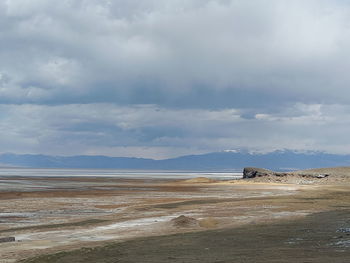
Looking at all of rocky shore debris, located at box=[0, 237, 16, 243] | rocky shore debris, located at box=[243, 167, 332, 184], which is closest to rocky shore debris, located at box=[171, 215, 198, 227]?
rocky shore debris, located at box=[0, 237, 16, 243]

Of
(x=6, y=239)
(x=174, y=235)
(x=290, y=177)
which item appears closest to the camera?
(x=6, y=239)

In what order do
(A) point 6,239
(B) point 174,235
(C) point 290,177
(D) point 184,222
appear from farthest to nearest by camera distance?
(C) point 290,177, (D) point 184,222, (B) point 174,235, (A) point 6,239

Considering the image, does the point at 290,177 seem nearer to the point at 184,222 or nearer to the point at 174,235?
the point at 184,222

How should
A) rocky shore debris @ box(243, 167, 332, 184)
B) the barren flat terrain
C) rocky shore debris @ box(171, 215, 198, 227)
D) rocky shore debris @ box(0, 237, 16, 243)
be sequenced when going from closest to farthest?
the barren flat terrain → rocky shore debris @ box(0, 237, 16, 243) → rocky shore debris @ box(171, 215, 198, 227) → rocky shore debris @ box(243, 167, 332, 184)

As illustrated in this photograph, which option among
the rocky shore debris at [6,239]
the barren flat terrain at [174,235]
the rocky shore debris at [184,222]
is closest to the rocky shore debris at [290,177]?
the barren flat terrain at [174,235]

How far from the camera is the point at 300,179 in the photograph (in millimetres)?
105750

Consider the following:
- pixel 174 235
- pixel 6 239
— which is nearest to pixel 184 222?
pixel 174 235

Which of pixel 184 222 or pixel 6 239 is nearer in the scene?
pixel 6 239

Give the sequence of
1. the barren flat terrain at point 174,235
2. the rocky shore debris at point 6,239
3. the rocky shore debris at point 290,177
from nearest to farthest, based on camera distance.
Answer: the barren flat terrain at point 174,235 → the rocky shore debris at point 6,239 → the rocky shore debris at point 290,177

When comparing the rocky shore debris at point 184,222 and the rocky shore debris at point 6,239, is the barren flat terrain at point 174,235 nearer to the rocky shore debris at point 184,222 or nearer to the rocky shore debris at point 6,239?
the rocky shore debris at point 184,222

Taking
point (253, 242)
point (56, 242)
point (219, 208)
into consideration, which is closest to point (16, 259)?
point (56, 242)

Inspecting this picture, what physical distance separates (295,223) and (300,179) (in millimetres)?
79815

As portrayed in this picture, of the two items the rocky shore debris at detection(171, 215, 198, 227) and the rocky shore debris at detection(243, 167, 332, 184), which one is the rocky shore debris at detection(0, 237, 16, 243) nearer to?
the rocky shore debris at detection(171, 215, 198, 227)

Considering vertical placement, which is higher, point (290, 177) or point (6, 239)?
point (6, 239)
